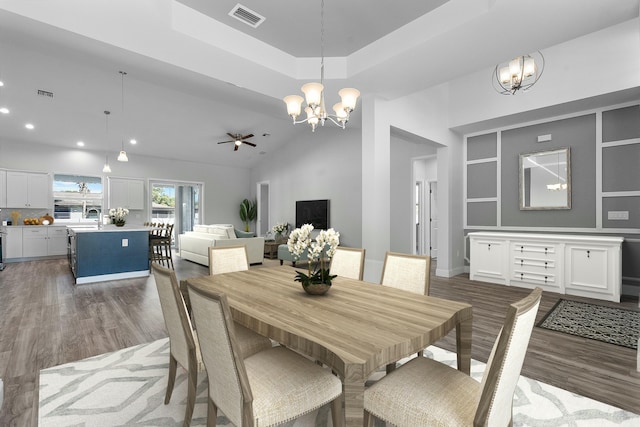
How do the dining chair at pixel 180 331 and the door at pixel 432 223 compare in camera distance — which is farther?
the door at pixel 432 223

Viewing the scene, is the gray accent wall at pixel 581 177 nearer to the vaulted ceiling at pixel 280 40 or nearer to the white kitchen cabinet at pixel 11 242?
the vaulted ceiling at pixel 280 40

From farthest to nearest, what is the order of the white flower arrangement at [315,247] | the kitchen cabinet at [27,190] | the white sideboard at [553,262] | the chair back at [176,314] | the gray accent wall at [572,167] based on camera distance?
the kitchen cabinet at [27,190] < the gray accent wall at [572,167] < the white sideboard at [553,262] < the white flower arrangement at [315,247] < the chair back at [176,314]

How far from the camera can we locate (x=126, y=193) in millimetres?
8375

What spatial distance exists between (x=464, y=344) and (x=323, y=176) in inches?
253

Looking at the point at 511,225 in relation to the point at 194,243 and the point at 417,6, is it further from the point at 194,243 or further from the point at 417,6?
the point at 194,243

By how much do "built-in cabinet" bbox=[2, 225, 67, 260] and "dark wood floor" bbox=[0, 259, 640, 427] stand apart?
8.51 ft

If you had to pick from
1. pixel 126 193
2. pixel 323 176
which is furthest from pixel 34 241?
pixel 323 176

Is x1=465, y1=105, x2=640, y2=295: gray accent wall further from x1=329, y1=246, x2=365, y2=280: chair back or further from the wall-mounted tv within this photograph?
x1=329, y1=246, x2=365, y2=280: chair back

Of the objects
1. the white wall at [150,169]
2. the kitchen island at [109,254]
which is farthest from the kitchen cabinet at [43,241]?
the kitchen island at [109,254]

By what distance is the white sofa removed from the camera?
6380 millimetres

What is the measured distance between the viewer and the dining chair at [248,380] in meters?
1.12

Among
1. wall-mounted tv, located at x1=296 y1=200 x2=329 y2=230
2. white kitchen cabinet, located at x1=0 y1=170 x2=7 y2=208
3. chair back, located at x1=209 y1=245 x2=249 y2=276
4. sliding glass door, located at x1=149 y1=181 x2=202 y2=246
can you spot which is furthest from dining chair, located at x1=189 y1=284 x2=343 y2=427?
sliding glass door, located at x1=149 y1=181 x2=202 y2=246

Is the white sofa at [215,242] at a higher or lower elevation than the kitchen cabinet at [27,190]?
lower

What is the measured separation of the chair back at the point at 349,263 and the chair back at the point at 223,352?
55.1 inches
